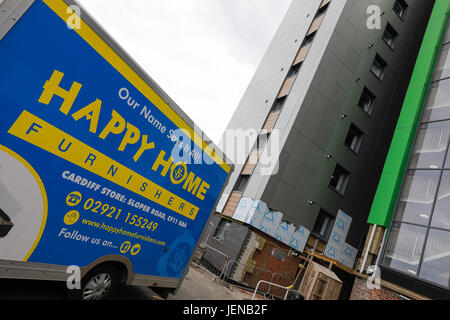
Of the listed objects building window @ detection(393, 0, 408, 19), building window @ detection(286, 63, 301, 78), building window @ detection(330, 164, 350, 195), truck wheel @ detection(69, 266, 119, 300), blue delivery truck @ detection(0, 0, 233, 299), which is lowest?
truck wheel @ detection(69, 266, 119, 300)

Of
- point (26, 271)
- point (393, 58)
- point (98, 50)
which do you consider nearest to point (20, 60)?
point (98, 50)

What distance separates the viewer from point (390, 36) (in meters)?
21.2

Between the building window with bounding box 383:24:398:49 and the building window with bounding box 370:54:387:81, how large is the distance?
1.78m

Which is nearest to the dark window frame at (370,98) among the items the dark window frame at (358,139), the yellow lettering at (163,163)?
the dark window frame at (358,139)

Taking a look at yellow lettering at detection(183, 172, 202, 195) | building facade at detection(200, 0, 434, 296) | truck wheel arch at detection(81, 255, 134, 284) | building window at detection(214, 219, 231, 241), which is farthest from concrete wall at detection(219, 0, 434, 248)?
truck wheel arch at detection(81, 255, 134, 284)

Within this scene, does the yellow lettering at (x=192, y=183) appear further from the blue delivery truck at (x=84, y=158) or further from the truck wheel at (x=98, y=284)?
the truck wheel at (x=98, y=284)

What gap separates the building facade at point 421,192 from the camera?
10.5 m

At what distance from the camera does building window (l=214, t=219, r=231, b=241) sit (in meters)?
15.8

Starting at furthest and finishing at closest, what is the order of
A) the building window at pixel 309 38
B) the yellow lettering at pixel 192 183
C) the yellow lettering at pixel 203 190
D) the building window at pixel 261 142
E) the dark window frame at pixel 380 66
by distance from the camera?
the building window at pixel 309 38 → the dark window frame at pixel 380 66 → the building window at pixel 261 142 → the yellow lettering at pixel 203 190 → the yellow lettering at pixel 192 183

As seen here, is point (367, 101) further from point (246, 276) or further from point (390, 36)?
point (246, 276)

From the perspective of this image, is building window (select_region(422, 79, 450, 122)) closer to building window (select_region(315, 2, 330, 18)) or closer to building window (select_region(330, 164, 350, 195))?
building window (select_region(330, 164, 350, 195))

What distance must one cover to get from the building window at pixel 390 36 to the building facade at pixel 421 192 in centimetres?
448

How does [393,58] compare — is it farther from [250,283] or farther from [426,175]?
[250,283]

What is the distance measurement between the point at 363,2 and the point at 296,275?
19517 mm
